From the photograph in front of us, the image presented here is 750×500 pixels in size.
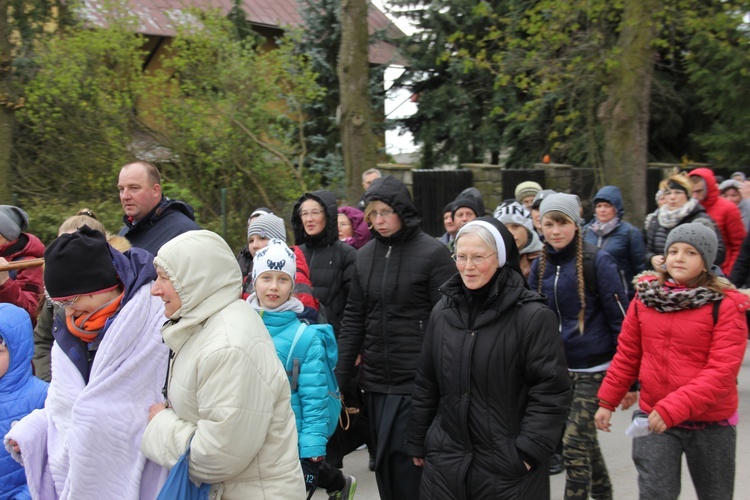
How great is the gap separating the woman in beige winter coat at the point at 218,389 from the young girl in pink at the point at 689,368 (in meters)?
1.97

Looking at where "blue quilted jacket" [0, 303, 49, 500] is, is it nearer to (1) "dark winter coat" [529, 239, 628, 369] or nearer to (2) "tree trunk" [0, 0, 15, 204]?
(1) "dark winter coat" [529, 239, 628, 369]

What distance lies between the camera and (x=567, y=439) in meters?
4.61

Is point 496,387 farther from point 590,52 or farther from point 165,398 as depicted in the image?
point 590,52

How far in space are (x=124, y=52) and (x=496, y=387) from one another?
10331 mm

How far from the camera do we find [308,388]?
4.00 meters

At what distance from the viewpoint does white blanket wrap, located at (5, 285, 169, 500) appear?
289 centimetres

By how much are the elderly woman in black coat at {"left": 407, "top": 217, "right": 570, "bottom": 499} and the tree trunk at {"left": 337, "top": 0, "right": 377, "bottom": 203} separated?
7.40m

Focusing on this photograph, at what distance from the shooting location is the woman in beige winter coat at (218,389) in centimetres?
267

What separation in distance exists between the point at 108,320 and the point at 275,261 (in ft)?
4.15

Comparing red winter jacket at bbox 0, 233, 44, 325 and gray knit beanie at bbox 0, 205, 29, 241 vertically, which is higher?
gray knit beanie at bbox 0, 205, 29, 241

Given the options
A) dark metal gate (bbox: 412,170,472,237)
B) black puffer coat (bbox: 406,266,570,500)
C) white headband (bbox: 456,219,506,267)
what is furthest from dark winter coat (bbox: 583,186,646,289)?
dark metal gate (bbox: 412,170,472,237)

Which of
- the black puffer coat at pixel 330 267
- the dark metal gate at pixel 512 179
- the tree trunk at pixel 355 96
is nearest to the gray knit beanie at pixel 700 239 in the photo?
the black puffer coat at pixel 330 267

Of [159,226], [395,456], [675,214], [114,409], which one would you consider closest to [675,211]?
[675,214]

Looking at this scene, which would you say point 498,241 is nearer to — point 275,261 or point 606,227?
point 275,261
